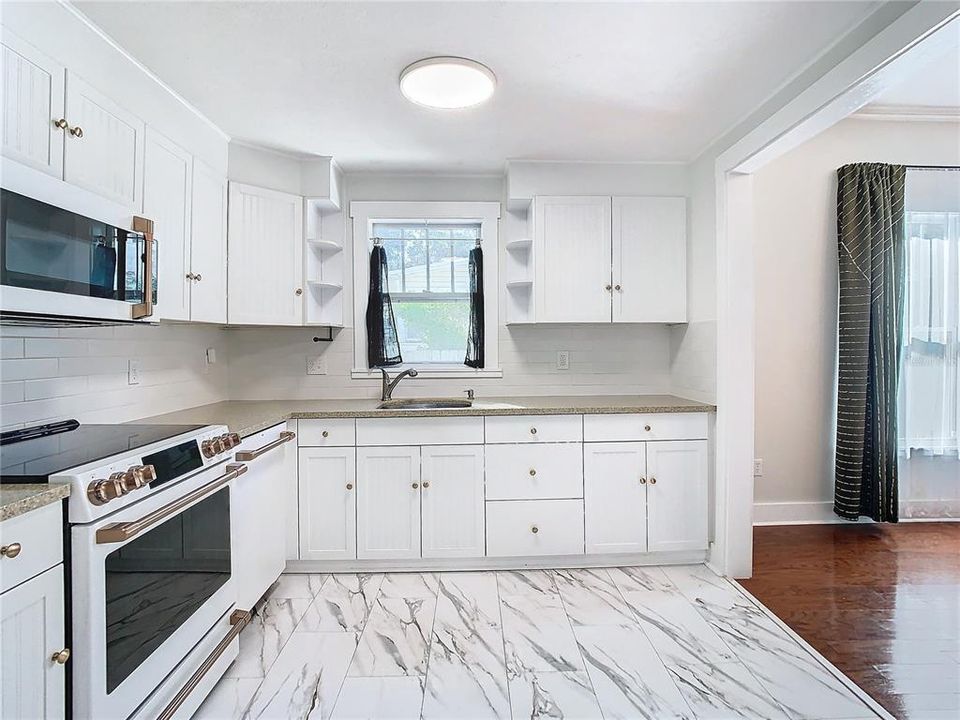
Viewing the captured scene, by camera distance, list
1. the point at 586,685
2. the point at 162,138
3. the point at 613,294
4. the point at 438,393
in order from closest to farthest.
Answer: the point at 586,685, the point at 162,138, the point at 613,294, the point at 438,393

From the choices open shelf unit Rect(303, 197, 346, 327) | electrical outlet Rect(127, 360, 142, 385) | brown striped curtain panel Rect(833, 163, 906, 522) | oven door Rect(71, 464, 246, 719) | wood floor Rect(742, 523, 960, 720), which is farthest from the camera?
brown striped curtain panel Rect(833, 163, 906, 522)

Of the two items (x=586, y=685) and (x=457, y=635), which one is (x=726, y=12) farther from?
(x=457, y=635)

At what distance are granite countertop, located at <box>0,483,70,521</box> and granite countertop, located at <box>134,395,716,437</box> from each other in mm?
1127

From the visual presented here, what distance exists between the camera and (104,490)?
1300 mm

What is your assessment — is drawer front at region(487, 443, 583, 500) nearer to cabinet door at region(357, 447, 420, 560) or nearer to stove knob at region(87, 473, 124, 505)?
cabinet door at region(357, 447, 420, 560)

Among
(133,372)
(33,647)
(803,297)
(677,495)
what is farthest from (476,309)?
(33,647)

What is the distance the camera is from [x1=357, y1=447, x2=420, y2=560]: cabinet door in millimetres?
2793

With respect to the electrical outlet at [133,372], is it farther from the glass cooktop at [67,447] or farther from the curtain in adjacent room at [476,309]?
the curtain in adjacent room at [476,309]

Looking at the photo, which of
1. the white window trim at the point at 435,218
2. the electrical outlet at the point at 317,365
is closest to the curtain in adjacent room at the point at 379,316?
the white window trim at the point at 435,218

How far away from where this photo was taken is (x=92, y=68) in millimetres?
1819

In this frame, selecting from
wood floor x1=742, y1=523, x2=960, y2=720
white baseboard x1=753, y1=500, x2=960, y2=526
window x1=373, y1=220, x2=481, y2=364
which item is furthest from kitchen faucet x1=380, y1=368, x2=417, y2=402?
white baseboard x1=753, y1=500, x2=960, y2=526

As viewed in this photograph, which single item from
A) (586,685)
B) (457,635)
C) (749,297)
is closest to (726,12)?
(749,297)

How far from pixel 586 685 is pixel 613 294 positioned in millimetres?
2122

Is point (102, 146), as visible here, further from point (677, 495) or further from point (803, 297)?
point (803, 297)
